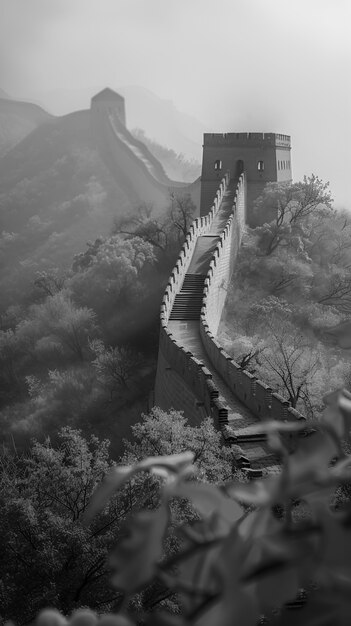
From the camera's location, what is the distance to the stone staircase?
2553cm

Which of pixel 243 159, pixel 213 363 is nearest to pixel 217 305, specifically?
pixel 213 363

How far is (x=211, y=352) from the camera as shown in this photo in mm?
21016

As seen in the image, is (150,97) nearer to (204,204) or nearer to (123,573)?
(204,204)

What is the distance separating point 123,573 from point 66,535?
33.2ft

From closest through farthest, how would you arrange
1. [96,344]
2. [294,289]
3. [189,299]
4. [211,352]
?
[211,352] < [189,299] < [294,289] < [96,344]

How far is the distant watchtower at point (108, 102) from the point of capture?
223ft

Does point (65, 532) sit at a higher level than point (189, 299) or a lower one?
lower

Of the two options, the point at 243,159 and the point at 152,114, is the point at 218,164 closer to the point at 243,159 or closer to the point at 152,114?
the point at 243,159

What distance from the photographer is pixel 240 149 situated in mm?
37875

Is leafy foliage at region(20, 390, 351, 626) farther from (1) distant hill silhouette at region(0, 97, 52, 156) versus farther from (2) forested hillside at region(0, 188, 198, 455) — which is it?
(1) distant hill silhouette at region(0, 97, 52, 156)

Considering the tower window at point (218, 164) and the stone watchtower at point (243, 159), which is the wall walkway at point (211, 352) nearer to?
the stone watchtower at point (243, 159)

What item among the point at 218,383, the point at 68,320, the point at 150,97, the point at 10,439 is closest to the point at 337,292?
the point at 68,320

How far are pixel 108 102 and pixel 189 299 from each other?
45.3 meters

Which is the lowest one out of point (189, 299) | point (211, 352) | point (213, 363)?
point (213, 363)
